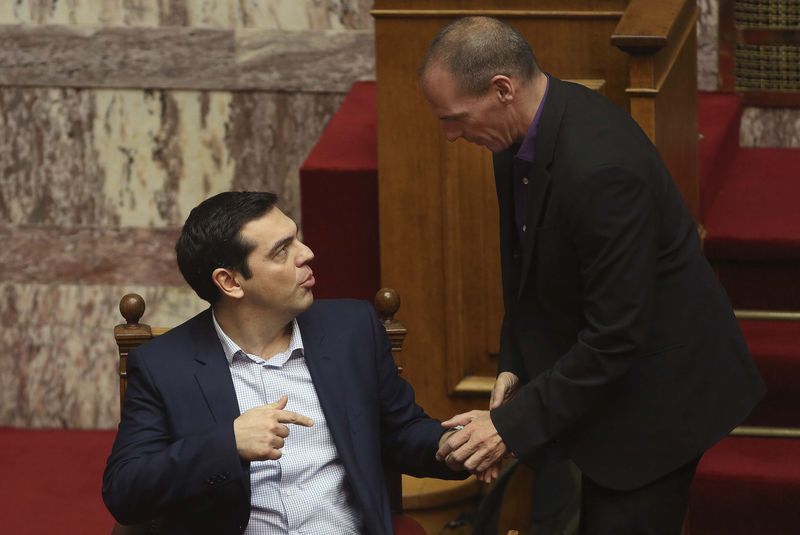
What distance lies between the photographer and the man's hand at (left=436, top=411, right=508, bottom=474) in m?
2.74

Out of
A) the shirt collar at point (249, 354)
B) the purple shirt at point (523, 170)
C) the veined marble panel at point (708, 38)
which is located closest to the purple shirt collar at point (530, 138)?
the purple shirt at point (523, 170)

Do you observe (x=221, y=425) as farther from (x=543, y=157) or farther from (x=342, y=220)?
(x=342, y=220)

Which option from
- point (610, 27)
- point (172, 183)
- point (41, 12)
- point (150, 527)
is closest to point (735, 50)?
point (610, 27)

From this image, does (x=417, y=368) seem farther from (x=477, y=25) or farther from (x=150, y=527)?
(x=477, y=25)

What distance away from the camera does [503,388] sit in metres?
2.93

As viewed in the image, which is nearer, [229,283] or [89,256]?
[229,283]

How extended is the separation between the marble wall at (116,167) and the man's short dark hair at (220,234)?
2.35 m

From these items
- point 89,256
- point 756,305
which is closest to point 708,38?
point 756,305

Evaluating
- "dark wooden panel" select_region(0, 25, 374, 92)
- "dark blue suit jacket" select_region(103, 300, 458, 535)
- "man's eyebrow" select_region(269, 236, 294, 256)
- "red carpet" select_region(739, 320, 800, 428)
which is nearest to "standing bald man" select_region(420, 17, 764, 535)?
"dark blue suit jacket" select_region(103, 300, 458, 535)

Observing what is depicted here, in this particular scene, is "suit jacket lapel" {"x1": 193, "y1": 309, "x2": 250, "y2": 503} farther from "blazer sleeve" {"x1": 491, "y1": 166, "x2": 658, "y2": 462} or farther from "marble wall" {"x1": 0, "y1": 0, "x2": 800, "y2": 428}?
"marble wall" {"x1": 0, "y1": 0, "x2": 800, "y2": 428}

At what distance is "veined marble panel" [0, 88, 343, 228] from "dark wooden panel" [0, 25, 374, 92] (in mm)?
43

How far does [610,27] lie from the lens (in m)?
3.69

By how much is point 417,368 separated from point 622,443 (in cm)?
129

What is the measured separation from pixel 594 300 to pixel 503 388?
0.38 meters
